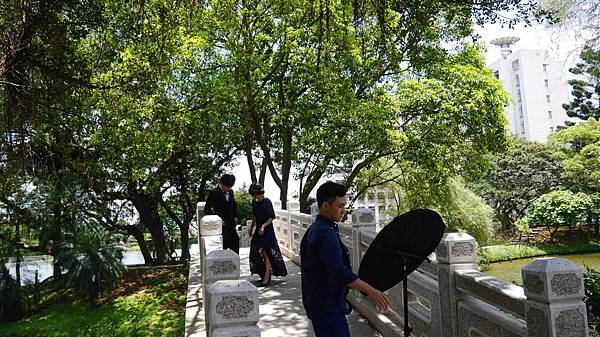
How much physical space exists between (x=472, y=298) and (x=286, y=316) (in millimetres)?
2780

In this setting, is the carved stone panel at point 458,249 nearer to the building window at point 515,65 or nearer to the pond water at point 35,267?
the pond water at point 35,267

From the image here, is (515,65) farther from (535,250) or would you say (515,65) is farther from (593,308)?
(593,308)

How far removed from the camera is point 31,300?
521 inches

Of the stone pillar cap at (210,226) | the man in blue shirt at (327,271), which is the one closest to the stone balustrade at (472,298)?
the man in blue shirt at (327,271)

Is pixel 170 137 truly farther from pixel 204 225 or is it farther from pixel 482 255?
pixel 482 255

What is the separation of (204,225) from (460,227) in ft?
48.4

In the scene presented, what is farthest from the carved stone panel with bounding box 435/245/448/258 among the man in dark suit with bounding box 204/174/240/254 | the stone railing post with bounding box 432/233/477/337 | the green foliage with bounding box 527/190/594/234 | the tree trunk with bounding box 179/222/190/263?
the green foliage with bounding box 527/190/594/234

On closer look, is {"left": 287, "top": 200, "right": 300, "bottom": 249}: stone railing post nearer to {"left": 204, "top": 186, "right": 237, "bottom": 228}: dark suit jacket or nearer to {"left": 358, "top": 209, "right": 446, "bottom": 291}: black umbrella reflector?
{"left": 204, "top": 186, "right": 237, "bottom": 228}: dark suit jacket

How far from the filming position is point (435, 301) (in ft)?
14.3

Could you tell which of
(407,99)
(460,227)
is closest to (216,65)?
(407,99)

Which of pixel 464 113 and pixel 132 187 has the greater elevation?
pixel 464 113

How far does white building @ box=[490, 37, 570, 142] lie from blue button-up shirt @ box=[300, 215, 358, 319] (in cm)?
4396

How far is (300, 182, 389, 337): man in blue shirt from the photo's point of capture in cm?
287

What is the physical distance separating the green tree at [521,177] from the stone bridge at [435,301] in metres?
23.3
